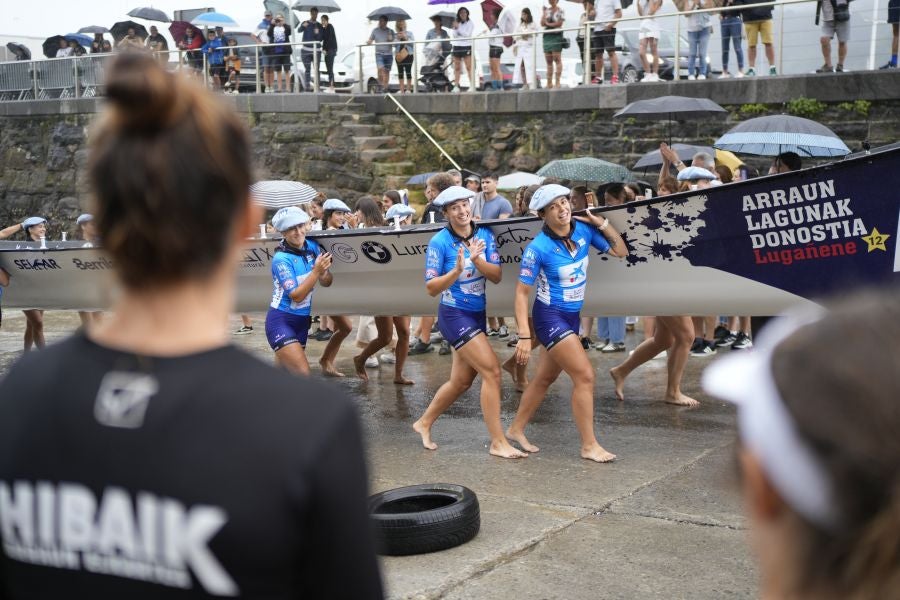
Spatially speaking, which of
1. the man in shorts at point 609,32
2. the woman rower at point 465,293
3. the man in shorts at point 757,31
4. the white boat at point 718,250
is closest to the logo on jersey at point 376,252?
the white boat at point 718,250

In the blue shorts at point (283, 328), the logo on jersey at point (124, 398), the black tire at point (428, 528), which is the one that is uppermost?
the logo on jersey at point (124, 398)

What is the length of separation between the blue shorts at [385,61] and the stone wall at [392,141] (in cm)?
87

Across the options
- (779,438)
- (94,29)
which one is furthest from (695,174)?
(94,29)

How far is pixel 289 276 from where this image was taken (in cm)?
866

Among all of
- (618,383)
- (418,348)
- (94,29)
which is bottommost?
(418,348)

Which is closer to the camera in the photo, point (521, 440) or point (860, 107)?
point (521, 440)

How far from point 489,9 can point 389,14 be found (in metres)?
2.24

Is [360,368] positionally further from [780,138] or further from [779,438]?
[779,438]

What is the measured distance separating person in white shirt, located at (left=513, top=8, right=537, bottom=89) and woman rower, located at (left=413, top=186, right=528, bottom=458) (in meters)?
11.0

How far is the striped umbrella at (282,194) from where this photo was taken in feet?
44.1

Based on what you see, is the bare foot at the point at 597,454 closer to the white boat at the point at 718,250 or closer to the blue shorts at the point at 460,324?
the blue shorts at the point at 460,324

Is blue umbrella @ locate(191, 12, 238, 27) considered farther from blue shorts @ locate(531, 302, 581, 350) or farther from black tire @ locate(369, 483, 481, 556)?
black tire @ locate(369, 483, 481, 556)

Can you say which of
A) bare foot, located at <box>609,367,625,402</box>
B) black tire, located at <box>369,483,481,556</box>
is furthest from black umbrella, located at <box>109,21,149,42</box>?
black tire, located at <box>369,483,481,556</box>

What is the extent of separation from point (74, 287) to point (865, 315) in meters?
11.7
